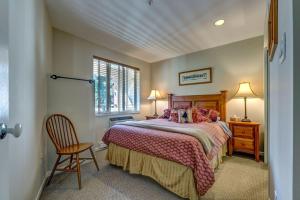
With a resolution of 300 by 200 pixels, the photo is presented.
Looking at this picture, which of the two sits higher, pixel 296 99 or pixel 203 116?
pixel 296 99

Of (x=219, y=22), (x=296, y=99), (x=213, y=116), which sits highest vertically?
(x=219, y=22)

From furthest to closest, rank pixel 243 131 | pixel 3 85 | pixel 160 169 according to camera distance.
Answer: pixel 243 131 < pixel 160 169 < pixel 3 85

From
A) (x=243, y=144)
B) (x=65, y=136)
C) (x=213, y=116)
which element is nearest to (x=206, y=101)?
(x=213, y=116)

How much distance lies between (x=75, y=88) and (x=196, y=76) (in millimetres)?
2807

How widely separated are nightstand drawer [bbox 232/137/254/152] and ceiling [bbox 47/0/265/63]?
80.3 inches

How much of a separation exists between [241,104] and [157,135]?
7.29 ft

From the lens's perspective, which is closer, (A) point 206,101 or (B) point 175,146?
(B) point 175,146

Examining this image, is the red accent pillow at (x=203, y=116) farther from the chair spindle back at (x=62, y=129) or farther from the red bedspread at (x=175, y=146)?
the chair spindle back at (x=62, y=129)

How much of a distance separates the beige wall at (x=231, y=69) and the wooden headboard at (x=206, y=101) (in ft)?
0.40

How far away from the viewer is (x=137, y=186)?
6.69 ft

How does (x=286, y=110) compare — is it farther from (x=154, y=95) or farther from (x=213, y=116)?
(x=154, y=95)

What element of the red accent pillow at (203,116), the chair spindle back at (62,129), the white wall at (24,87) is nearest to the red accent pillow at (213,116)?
the red accent pillow at (203,116)

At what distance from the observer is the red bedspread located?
1.67 metres

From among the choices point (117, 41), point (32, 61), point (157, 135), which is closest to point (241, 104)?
point (157, 135)
